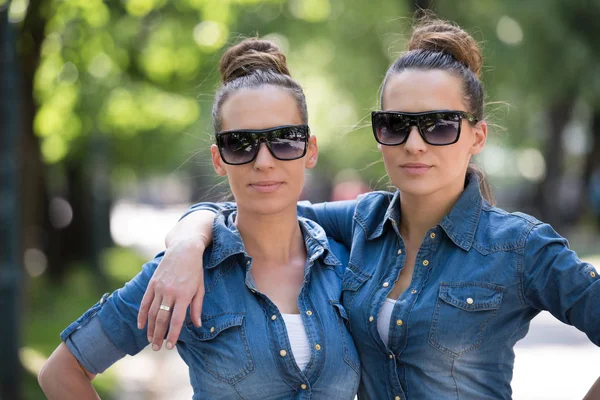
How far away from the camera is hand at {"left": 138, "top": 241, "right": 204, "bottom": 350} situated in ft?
9.61

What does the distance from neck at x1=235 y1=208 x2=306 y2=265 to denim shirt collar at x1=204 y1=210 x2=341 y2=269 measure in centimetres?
6

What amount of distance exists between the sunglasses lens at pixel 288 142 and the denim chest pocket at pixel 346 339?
2.03ft

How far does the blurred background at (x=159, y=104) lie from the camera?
301 inches

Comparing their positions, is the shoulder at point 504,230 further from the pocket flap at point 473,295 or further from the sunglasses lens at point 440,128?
the sunglasses lens at point 440,128

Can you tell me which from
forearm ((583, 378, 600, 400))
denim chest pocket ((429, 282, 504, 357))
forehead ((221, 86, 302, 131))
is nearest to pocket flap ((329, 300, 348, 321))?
denim chest pocket ((429, 282, 504, 357))

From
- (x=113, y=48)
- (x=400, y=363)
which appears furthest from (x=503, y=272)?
(x=113, y=48)

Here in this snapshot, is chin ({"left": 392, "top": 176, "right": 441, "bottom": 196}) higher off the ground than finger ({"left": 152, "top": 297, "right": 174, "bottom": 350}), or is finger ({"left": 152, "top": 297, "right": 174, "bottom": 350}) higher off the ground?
chin ({"left": 392, "top": 176, "right": 441, "bottom": 196})

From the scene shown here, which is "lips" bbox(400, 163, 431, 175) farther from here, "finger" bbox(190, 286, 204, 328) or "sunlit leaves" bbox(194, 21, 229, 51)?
"sunlit leaves" bbox(194, 21, 229, 51)

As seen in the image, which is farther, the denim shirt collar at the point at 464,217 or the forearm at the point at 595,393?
the denim shirt collar at the point at 464,217

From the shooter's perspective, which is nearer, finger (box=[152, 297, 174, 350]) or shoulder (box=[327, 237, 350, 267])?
finger (box=[152, 297, 174, 350])

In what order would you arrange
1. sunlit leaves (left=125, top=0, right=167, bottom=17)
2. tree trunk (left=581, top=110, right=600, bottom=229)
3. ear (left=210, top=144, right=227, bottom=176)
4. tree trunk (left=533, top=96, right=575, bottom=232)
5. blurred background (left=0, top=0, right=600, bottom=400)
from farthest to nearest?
tree trunk (left=581, top=110, right=600, bottom=229) → tree trunk (left=533, top=96, right=575, bottom=232) → sunlit leaves (left=125, top=0, right=167, bottom=17) → blurred background (left=0, top=0, right=600, bottom=400) → ear (left=210, top=144, right=227, bottom=176)

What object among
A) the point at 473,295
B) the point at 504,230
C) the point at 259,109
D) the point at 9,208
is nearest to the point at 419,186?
the point at 504,230

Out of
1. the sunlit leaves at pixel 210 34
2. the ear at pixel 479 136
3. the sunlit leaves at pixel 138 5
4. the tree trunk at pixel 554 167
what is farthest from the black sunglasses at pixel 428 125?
the tree trunk at pixel 554 167

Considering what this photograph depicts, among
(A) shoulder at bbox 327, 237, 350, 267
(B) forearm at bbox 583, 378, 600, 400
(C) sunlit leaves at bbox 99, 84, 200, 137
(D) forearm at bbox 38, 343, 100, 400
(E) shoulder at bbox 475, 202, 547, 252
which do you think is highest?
(C) sunlit leaves at bbox 99, 84, 200, 137
